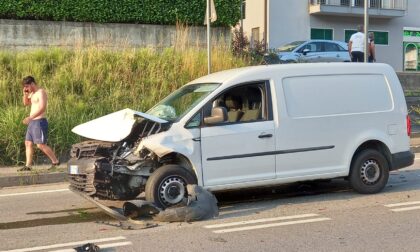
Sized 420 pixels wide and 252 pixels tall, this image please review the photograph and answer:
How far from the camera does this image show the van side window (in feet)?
24.4

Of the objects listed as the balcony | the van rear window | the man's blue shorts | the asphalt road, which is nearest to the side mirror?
the van rear window

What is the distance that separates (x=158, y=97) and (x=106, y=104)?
1.42 metres

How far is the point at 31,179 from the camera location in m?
10.3

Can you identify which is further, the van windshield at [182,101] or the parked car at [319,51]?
the parked car at [319,51]

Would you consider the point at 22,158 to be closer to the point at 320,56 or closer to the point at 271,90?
the point at 271,90

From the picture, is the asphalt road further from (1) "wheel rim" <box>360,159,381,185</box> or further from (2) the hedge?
(2) the hedge

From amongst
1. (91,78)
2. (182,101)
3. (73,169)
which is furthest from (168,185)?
(91,78)

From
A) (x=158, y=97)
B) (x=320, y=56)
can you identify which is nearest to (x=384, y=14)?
(x=320, y=56)

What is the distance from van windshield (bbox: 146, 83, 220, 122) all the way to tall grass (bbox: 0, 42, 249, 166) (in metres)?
4.86

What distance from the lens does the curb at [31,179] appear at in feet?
33.4

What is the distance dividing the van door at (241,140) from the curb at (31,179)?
437 cm

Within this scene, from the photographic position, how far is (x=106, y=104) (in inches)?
539

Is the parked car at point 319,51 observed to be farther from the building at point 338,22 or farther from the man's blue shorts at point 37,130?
the man's blue shorts at point 37,130

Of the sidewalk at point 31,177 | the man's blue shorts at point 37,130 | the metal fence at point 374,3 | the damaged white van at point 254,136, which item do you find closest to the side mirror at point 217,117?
the damaged white van at point 254,136
